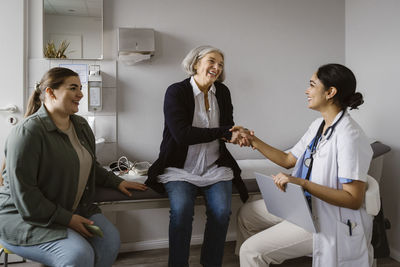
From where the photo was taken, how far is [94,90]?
2.51m

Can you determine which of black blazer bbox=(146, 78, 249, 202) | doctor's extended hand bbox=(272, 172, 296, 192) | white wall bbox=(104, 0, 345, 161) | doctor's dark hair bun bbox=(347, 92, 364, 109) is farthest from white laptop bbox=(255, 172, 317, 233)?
white wall bbox=(104, 0, 345, 161)

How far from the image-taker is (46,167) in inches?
58.4

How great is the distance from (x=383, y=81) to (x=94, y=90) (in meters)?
2.17

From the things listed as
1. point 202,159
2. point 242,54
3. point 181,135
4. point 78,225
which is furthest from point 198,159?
point 242,54

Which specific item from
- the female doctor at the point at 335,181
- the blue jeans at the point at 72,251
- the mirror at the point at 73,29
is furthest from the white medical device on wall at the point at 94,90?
the female doctor at the point at 335,181

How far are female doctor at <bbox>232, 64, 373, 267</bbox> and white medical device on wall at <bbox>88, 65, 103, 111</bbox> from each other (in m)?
1.51

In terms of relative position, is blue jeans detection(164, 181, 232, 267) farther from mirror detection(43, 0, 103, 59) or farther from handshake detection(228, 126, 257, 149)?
mirror detection(43, 0, 103, 59)

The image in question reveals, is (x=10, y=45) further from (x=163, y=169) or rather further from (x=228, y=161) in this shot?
(x=228, y=161)

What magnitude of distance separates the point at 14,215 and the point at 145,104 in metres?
1.39

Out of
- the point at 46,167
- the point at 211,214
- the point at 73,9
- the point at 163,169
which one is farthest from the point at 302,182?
the point at 73,9

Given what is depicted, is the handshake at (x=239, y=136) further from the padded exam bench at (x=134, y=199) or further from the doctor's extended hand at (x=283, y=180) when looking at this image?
the doctor's extended hand at (x=283, y=180)

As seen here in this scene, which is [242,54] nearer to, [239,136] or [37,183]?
[239,136]

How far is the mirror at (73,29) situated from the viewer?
2.46 meters

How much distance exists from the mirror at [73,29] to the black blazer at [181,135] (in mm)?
890
